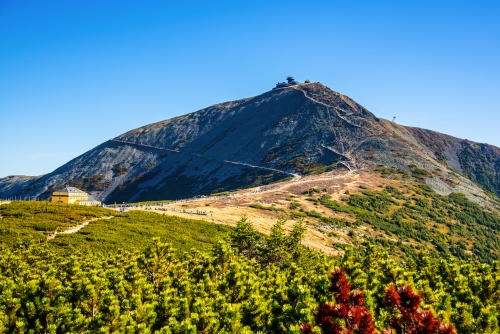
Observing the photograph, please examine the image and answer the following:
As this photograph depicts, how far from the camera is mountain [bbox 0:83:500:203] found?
123 meters

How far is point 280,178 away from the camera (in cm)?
12256

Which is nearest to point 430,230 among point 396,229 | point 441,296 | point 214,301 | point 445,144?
point 396,229

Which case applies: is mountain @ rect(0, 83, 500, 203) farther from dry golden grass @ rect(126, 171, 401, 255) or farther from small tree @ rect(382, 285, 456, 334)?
small tree @ rect(382, 285, 456, 334)

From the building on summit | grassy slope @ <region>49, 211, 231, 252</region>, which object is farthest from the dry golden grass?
the building on summit

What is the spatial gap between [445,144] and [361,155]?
85261 millimetres

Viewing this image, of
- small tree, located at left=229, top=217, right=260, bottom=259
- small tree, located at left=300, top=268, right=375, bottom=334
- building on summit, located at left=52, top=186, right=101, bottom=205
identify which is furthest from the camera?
building on summit, located at left=52, top=186, right=101, bottom=205

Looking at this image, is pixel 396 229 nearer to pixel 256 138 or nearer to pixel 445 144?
pixel 256 138

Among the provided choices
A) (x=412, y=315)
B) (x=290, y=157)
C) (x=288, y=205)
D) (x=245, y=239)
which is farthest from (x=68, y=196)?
(x=290, y=157)

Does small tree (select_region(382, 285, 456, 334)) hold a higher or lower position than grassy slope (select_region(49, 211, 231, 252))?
higher

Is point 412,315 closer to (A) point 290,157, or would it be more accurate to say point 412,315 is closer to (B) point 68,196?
(B) point 68,196

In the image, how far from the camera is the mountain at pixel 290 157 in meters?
123

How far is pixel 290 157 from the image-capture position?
14200 centimetres

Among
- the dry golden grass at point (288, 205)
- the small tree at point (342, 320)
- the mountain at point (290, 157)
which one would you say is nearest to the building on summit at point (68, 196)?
the dry golden grass at point (288, 205)

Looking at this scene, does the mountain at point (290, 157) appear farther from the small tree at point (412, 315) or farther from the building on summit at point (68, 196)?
the small tree at point (412, 315)
